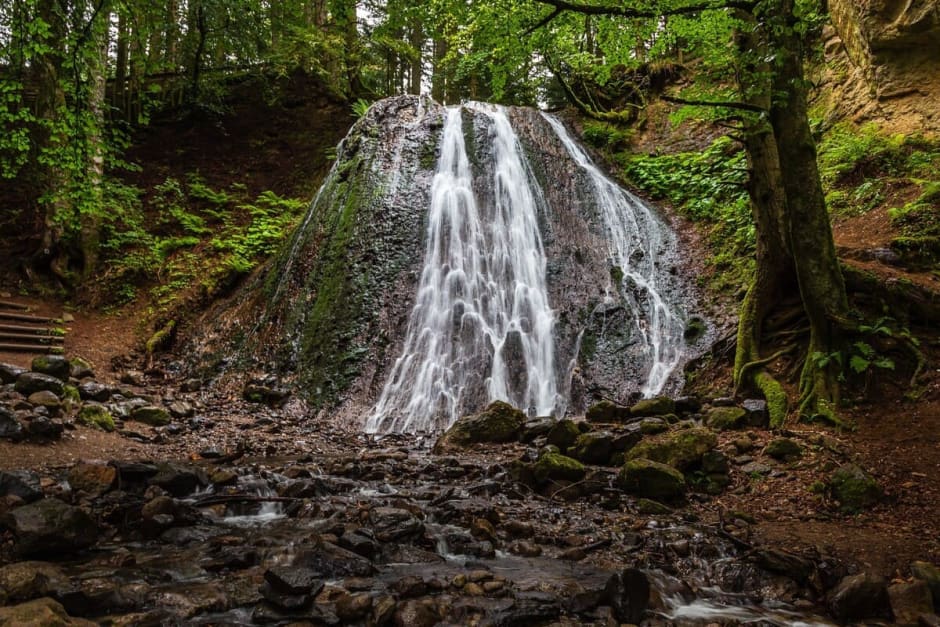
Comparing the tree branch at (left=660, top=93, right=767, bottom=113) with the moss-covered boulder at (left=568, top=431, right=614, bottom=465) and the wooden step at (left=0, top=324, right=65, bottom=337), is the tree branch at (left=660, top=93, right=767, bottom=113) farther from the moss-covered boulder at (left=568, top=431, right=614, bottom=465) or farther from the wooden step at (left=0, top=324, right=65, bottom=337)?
the wooden step at (left=0, top=324, right=65, bottom=337)

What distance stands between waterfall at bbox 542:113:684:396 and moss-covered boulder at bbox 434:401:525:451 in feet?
8.57

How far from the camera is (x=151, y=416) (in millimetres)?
7285

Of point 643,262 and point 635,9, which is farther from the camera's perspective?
point 643,262

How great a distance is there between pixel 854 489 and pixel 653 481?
147 cm

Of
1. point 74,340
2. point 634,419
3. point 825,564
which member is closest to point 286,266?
point 74,340

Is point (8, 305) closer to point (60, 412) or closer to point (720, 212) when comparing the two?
point (60, 412)

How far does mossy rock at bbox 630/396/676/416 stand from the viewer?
643cm

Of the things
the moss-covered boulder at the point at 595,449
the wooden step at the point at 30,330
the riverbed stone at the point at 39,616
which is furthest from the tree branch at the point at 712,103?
the wooden step at the point at 30,330

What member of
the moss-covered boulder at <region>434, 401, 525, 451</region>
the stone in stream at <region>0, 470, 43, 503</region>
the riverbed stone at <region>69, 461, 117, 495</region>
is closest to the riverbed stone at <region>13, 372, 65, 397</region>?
the riverbed stone at <region>69, 461, 117, 495</region>

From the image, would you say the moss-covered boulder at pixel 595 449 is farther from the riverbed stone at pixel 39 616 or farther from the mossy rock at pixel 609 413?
the riverbed stone at pixel 39 616

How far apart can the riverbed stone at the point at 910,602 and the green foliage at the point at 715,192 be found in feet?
22.8

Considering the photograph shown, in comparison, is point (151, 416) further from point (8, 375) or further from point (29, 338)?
point (29, 338)

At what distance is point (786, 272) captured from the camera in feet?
22.5

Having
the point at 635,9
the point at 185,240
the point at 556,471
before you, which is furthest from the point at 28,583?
the point at 185,240
